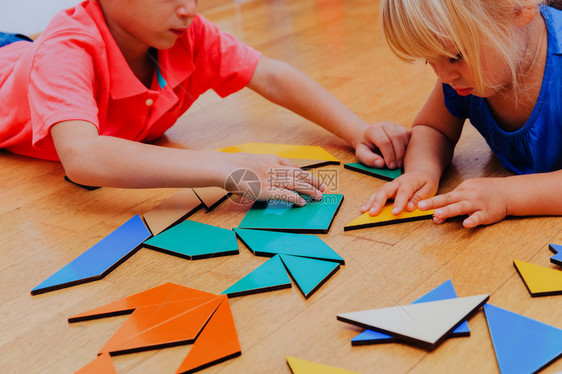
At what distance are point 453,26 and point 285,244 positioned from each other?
377 millimetres

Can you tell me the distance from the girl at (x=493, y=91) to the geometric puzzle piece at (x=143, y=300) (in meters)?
0.31

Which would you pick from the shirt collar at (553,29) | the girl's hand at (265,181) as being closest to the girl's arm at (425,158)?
the girl's hand at (265,181)

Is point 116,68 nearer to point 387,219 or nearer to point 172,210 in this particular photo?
point 172,210

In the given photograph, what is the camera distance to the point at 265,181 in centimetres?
89

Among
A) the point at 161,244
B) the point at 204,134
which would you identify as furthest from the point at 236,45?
the point at 161,244

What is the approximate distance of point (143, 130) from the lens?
1.13 m

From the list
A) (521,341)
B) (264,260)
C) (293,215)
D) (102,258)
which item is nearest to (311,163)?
(293,215)

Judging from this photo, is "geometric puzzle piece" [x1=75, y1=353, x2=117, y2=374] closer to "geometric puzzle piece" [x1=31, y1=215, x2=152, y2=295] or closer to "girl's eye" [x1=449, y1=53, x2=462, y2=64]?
"geometric puzzle piece" [x1=31, y1=215, x2=152, y2=295]

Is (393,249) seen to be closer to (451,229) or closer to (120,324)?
(451,229)

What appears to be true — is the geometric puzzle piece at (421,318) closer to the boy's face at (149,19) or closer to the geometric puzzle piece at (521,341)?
the geometric puzzle piece at (521,341)

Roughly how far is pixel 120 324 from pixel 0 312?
7.0 inches

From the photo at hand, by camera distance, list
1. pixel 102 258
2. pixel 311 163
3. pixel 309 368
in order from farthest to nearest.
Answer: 1. pixel 311 163
2. pixel 102 258
3. pixel 309 368

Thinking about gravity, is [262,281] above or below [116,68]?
below

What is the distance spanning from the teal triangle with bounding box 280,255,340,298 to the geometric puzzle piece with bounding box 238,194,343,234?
3.3 inches
